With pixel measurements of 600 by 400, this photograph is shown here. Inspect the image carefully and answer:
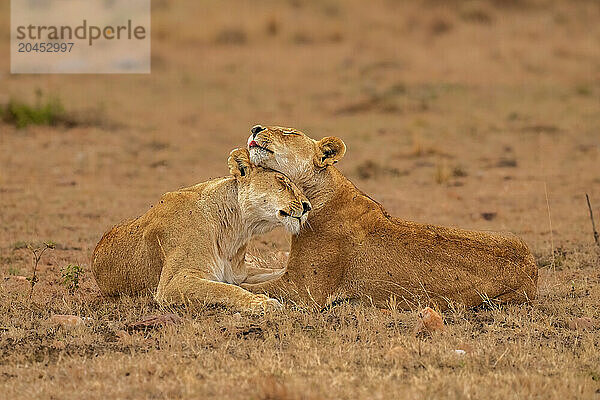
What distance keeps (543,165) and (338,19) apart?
34.2 ft

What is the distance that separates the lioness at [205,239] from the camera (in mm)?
6234

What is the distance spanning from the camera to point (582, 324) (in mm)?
6164

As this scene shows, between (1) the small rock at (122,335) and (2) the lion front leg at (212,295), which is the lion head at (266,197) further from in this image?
(1) the small rock at (122,335)

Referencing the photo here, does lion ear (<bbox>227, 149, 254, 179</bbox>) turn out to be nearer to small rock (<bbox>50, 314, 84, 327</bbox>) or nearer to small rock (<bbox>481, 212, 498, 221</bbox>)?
small rock (<bbox>50, 314, 84, 327</bbox>)

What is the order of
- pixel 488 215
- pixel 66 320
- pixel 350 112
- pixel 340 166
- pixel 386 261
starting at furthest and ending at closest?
pixel 350 112 < pixel 340 166 < pixel 488 215 < pixel 386 261 < pixel 66 320

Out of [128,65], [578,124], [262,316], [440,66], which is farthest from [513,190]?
[128,65]

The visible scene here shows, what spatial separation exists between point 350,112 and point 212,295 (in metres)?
11.7

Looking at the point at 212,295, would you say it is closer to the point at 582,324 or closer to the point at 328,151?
the point at 328,151

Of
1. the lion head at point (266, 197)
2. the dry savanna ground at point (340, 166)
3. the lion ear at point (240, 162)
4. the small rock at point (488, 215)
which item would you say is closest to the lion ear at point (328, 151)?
the lion head at point (266, 197)

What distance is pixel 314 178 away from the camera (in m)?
6.73

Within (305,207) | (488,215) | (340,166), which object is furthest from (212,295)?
(340,166)

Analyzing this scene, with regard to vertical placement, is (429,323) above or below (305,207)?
below

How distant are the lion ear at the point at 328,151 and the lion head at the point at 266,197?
1.31 ft

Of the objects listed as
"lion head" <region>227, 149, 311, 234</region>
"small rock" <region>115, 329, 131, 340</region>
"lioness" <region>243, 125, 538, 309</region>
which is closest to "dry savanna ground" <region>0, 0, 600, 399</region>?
"small rock" <region>115, 329, 131, 340</region>
